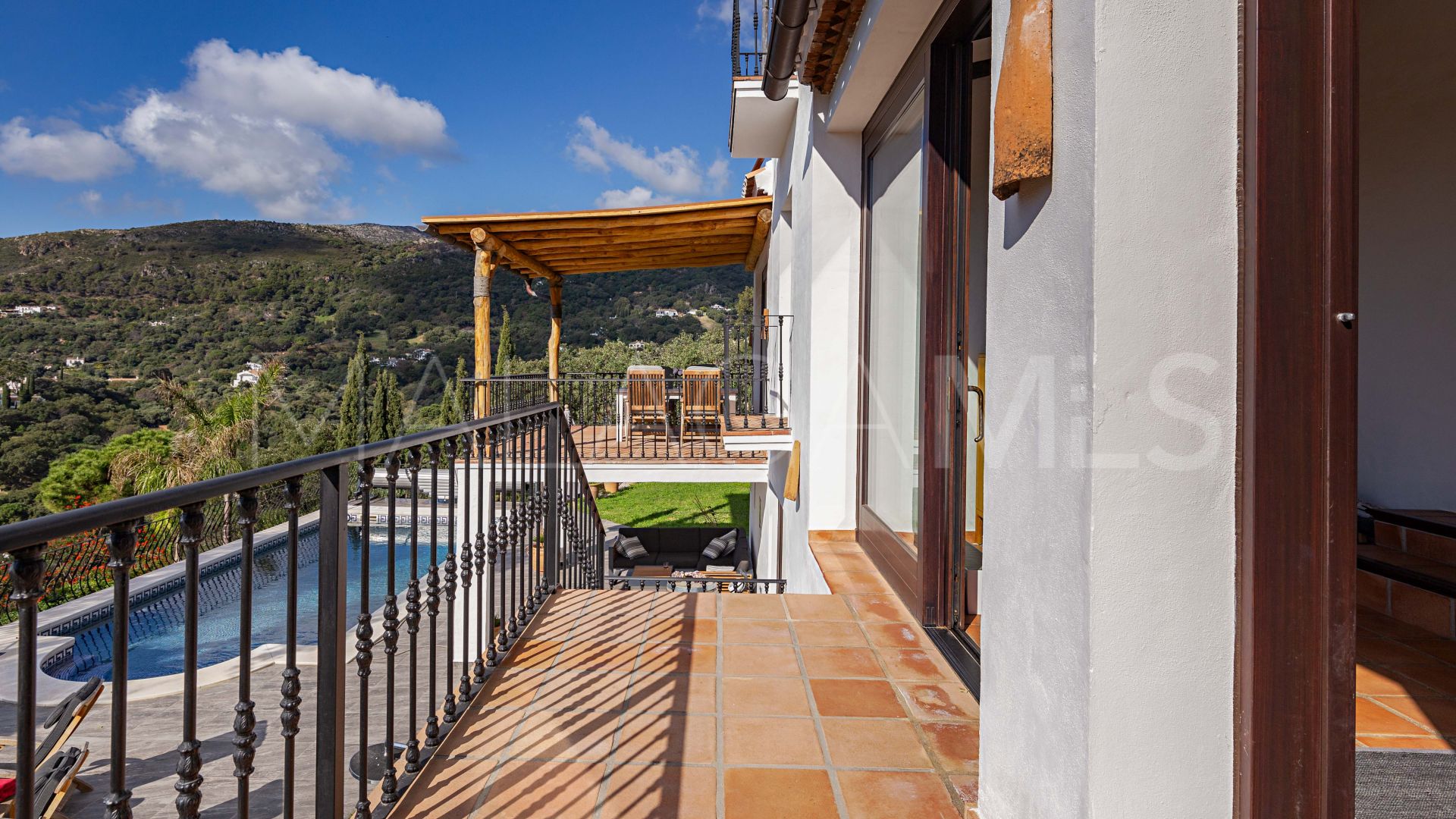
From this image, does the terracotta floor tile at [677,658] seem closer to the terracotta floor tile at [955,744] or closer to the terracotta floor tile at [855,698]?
the terracotta floor tile at [855,698]

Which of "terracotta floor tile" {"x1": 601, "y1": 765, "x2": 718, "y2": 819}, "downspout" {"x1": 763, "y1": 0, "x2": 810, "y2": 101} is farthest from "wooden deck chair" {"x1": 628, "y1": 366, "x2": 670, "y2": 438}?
"terracotta floor tile" {"x1": 601, "y1": 765, "x2": 718, "y2": 819}

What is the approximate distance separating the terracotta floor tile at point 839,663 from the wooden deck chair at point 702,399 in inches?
251

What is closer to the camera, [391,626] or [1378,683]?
[391,626]

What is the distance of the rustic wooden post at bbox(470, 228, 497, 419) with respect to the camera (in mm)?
8844

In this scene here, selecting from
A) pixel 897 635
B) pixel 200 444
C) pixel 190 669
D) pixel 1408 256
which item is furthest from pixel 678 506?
pixel 190 669

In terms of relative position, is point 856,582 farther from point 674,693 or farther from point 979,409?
point 674,693

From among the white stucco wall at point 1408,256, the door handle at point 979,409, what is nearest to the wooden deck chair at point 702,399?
the door handle at point 979,409

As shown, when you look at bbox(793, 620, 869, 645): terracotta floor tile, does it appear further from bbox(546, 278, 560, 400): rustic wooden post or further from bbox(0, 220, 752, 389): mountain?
bbox(0, 220, 752, 389): mountain

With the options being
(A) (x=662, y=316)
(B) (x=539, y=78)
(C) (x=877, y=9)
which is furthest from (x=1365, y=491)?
(B) (x=539, y=78)

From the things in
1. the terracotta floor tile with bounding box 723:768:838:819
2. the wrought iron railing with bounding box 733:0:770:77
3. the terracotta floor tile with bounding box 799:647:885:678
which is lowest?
the terracotta floor tile with bounding box 723:768:838:819

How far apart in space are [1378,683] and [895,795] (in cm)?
161

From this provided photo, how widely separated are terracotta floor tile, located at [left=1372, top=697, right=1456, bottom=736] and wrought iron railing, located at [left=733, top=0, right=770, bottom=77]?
17.8ft

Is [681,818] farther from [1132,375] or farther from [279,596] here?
[279,596]

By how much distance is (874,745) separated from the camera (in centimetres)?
194
